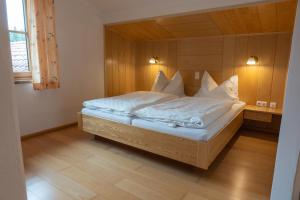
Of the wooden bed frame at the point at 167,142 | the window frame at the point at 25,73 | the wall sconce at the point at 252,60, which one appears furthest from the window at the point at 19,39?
the wall sconce at the point at 252,60

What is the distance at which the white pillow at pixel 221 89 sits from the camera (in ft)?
11.8

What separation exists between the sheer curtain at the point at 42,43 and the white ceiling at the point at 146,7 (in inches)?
42.7

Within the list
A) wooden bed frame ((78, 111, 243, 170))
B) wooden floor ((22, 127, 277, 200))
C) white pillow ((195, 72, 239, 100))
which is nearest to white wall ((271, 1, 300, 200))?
wooden floor ((22, 127, 277, 200))

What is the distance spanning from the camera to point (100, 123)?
2902 mm

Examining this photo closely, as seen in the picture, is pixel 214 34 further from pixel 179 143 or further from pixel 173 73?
pixel 179 143

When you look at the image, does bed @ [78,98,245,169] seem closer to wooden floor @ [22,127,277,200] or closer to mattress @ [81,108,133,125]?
mattress @ [81,108,133,125]

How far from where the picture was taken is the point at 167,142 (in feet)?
7.49

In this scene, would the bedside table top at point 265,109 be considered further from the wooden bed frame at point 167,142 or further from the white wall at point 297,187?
the white wall at point 297,187

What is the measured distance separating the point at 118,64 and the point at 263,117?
317 centimetres

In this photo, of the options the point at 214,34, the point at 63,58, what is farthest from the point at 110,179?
the point at 214,34

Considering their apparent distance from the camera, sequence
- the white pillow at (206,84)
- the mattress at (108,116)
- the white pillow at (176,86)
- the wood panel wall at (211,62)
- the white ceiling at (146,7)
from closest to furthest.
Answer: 1. the mattress at (108,116)
2. the white ceiling at (146,7)
3. the wood panel wall at (211,62)
4. the white pillow at (206,84)
5. the white pillow at (176,86)

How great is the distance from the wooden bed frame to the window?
50.0 inches

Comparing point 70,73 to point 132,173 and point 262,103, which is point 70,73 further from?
point 262,103

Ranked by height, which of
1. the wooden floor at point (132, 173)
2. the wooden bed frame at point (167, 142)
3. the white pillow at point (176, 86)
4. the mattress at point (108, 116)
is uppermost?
the white pillow at point (176, 86)
